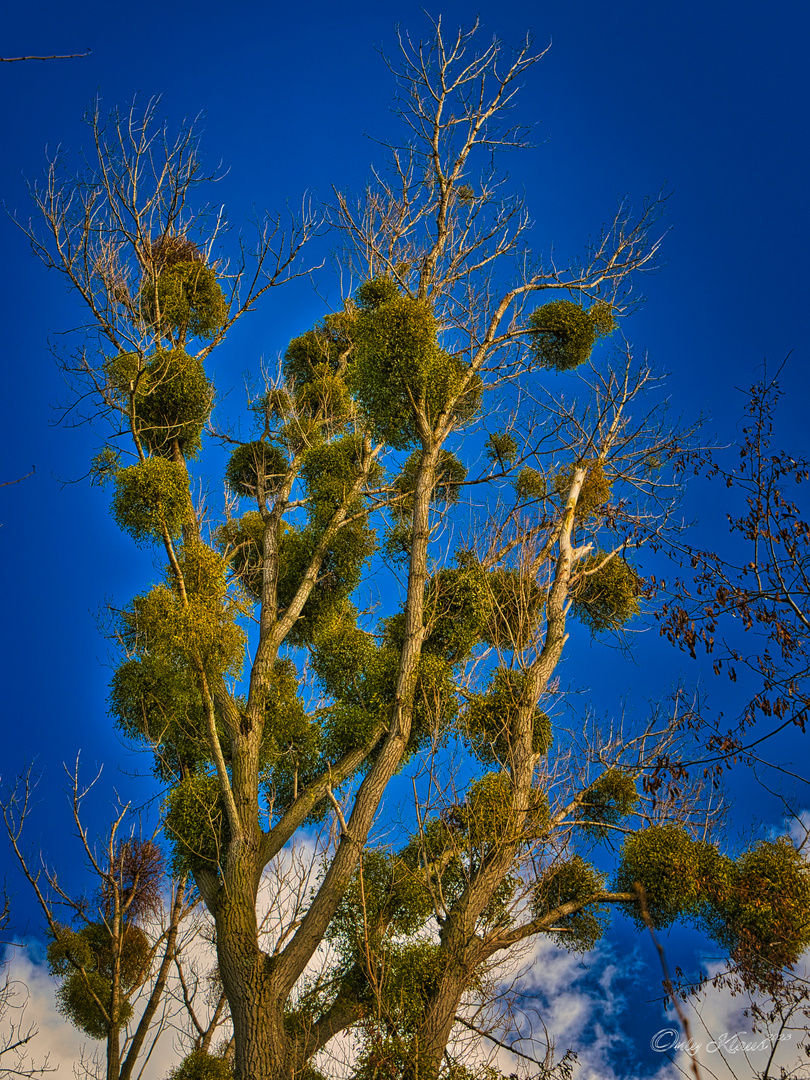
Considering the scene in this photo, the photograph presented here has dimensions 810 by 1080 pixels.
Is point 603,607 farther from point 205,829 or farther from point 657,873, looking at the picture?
point 205,829

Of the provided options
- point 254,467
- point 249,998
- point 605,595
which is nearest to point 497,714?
point 605,595

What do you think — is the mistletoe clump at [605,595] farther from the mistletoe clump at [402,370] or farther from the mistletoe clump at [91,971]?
the mistletoe clump at [91,971]

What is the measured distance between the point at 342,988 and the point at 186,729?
366 centimetres

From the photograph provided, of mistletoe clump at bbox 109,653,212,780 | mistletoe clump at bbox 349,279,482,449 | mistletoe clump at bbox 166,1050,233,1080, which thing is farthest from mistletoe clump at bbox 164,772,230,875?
mistletoe clump at bbox 349,279,482,449

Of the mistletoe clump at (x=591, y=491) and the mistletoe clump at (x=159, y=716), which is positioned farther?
the mistletoe clump at (x=591, y=491)

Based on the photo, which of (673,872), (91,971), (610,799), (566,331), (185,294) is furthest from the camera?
(185,294)

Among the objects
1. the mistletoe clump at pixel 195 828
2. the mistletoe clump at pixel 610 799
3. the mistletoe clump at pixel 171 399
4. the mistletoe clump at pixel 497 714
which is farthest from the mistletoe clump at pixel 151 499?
the mistletoe clump at pixel 610 799

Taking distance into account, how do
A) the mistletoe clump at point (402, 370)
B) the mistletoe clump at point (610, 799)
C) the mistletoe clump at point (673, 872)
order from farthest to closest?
the mistletoe clump at point (402, 370) < the mistletoe clump at point (610, 799) < the mistletoe clump at point (673, 872)

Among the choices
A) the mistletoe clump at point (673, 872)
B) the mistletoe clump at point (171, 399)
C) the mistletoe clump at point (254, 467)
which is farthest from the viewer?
the mistletoe clump at point (254, 467)

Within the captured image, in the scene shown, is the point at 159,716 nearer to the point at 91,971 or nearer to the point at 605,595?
Answer: the point at 91,971

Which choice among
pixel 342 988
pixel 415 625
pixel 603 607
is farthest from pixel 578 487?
pixel 342 988

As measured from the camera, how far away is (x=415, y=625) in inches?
326

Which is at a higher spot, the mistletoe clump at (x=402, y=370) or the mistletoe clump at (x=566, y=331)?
the mistletoe clump at (x=566, y=331)

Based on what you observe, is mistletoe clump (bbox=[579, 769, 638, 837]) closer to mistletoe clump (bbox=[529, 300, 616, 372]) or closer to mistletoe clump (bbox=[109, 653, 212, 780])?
mistletoe clump (bbox=[109, 653, 212, 780])
